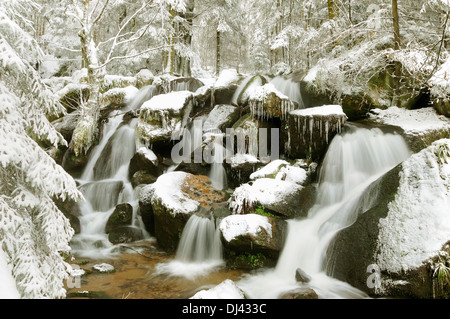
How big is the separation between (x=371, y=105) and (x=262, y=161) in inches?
199

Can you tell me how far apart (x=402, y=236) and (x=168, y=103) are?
31.4 feet

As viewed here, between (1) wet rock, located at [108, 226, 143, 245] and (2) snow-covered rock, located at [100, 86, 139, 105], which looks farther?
(2) snow-covered rock, located at [100, 86, 139, 105]

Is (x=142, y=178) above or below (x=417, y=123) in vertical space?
below

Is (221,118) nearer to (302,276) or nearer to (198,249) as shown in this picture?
(198,249)

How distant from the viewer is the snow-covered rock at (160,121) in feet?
36.1

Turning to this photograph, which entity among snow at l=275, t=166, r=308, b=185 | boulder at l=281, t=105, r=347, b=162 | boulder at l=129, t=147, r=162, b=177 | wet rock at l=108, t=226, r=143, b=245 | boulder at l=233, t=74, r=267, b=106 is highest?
boulder at l=233, t=74, r=267, b=106

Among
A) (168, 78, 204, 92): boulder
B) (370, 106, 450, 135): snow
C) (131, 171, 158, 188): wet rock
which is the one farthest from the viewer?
(168, 78, 204, 92): boulder

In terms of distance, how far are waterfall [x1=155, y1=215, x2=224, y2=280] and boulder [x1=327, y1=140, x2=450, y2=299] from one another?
2.91m

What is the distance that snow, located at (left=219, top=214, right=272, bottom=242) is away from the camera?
649 centimetres

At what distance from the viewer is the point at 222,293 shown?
425cm

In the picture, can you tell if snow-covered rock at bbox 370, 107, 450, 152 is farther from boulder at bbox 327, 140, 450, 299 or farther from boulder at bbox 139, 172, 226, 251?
boulder at bbox 139, 172, 226, 251

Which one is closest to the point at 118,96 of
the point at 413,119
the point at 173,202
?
the point at 173,202

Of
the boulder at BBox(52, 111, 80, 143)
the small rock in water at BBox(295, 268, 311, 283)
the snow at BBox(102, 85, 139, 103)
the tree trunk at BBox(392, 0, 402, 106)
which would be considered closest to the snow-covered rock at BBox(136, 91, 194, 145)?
the boulder at BBox(52, 111, 80, 143)
